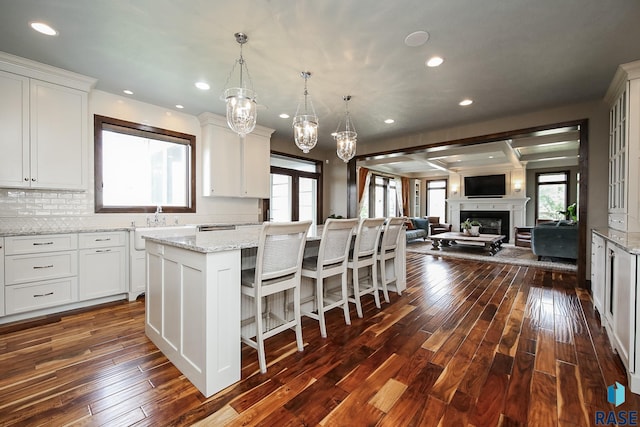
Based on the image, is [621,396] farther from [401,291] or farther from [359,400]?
[401,291]

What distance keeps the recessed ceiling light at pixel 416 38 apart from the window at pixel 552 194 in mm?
9345

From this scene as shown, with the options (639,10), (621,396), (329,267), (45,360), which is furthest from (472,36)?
(45,360)

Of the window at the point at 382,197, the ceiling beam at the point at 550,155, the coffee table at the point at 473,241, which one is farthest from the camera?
the window at the point at 382,197

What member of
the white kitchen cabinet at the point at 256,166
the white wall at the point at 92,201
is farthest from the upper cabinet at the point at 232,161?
the white wall at the point at 92,201

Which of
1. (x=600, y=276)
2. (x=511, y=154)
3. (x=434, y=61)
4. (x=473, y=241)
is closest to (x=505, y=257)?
(x=473, y=241)

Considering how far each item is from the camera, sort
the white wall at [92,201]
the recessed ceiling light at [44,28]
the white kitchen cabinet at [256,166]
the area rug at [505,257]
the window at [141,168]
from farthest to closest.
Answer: the area rug at [505,257], the white kitchen cabinet at [256,166], the window at [141,168], the white wall at [92,201], the recessed ceiling light at [44,28]

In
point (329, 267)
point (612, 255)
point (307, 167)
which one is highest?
point (307, 167)

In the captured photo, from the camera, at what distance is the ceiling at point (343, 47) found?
2023 millimetres

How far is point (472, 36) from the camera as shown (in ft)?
7.63

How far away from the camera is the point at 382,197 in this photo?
1054cm

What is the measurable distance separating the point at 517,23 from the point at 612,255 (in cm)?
198

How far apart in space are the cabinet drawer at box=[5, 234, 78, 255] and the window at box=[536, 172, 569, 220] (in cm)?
1184

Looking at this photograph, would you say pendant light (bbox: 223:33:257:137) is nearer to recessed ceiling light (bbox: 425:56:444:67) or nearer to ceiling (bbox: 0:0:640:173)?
ceiling (bbox: 0:0:640:173)

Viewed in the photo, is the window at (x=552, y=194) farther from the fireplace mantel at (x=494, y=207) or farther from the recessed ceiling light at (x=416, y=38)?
the recessed ceiling light at (x=416, y=38)
